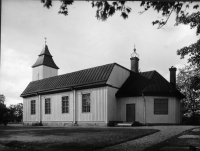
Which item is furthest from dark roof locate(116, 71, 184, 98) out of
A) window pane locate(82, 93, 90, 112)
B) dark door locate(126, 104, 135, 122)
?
window pane locate(82, 93, 90, 112)

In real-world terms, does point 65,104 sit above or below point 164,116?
above

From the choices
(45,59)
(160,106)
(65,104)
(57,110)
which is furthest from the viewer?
(45,59)

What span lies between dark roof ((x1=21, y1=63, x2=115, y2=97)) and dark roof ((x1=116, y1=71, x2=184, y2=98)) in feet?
7.84

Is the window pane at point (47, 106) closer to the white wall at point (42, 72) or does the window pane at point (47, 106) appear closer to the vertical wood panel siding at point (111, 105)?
the vertical wood panel siding at point (111, 105)

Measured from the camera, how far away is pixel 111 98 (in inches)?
749

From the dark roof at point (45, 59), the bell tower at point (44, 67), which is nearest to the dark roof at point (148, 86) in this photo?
the bell tower at point (44, 67)

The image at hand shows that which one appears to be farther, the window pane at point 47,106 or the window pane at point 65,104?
the window pane at point 47,106

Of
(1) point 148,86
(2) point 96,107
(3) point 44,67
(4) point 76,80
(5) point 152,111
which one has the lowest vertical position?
(5) point 152,111

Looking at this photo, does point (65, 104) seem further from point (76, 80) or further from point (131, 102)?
point (131, 102)

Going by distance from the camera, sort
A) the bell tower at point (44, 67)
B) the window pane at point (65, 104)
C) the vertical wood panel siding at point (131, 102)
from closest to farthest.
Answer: the vertical wood panel siding at point (131, 102)
the window pane at point (65, 104)
the bell tower at point (44, 67)

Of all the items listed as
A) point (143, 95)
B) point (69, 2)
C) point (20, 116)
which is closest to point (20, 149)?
point (69, 2)

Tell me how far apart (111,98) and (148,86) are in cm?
365

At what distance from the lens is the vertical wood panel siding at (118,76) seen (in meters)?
19.4

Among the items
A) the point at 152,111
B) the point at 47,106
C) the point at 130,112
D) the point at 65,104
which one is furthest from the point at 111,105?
the point at 47,106
